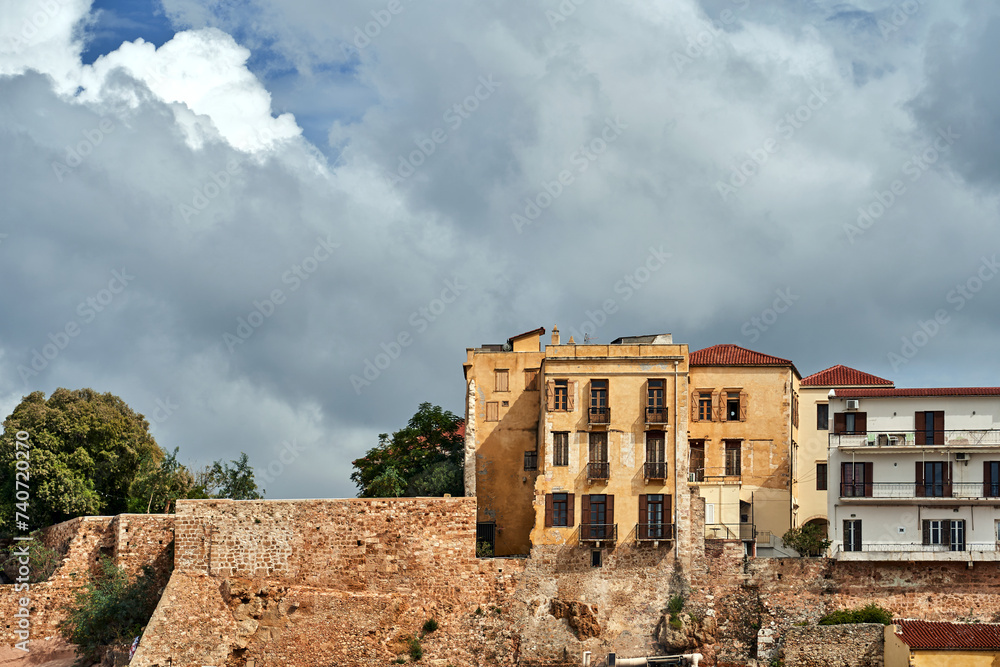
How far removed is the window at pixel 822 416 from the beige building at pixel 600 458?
27.0 feet

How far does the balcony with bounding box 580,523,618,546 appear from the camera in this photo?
2133 inches

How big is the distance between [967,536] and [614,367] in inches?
625

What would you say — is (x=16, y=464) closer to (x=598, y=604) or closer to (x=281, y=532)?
(x=281, y=532)

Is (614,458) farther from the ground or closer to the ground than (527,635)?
farther from the ground

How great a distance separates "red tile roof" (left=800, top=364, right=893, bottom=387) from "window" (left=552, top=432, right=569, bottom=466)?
12.6 meters

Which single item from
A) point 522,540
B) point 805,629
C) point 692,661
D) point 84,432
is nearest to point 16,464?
point 84,432

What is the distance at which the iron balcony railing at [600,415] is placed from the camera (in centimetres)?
5556

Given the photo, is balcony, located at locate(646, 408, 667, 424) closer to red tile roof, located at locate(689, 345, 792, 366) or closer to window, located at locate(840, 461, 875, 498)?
red tile roof, located at locate(689, 345, 792, 366)

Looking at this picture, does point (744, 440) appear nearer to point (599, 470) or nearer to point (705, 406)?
point (705, 406)

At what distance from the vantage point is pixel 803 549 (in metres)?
55.2

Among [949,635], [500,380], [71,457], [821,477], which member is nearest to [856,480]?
[821,477]

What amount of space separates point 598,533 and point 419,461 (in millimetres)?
12562

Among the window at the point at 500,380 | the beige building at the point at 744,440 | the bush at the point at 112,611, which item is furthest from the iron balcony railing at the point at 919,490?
the bush at the point at 112,611

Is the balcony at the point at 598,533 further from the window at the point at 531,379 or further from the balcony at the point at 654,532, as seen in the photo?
the window at the point at 531,379
